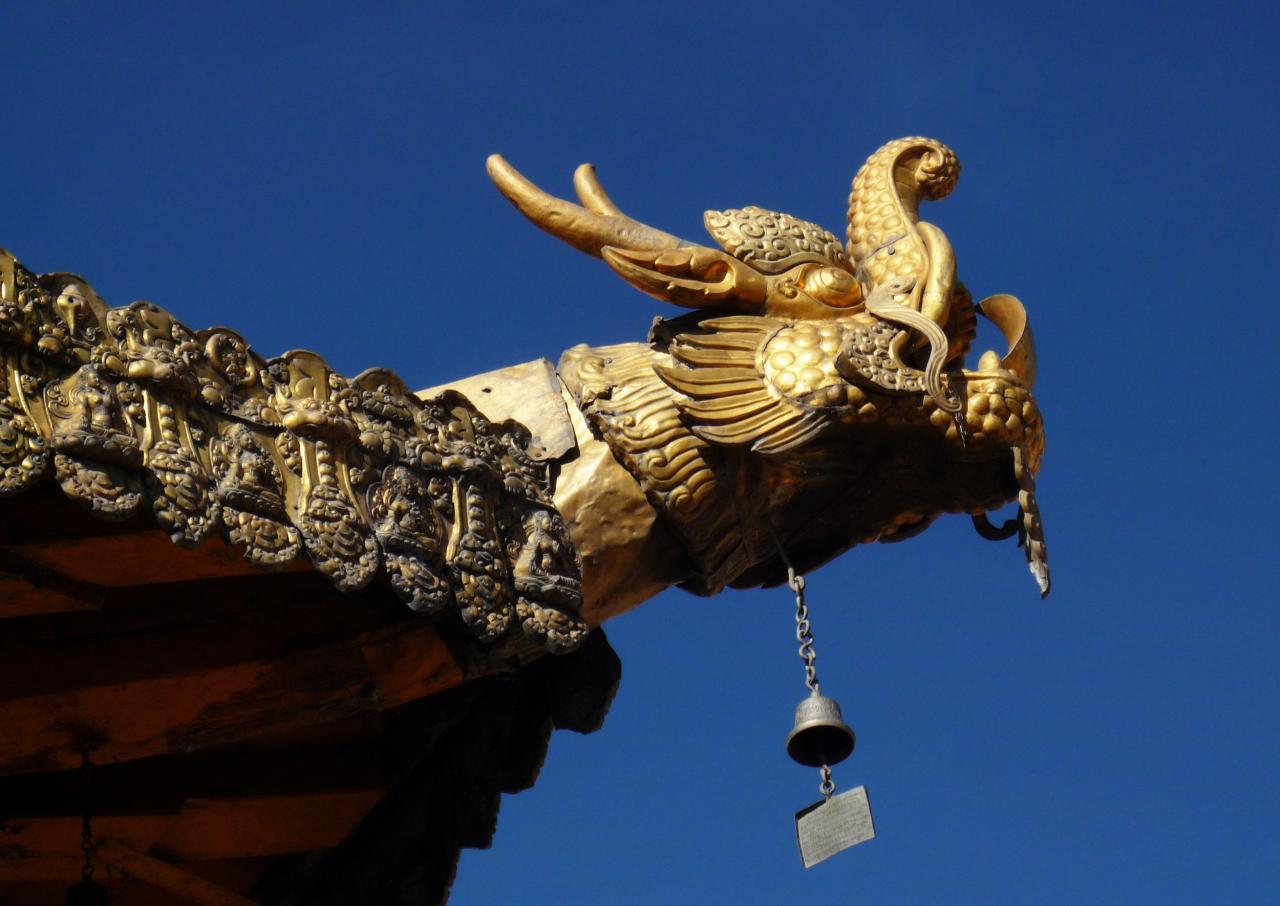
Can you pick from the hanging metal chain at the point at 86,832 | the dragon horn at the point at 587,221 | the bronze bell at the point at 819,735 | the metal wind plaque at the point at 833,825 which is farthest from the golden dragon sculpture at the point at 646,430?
the hanging metal chain at the point at 86,832

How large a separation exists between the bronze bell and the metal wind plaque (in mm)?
183

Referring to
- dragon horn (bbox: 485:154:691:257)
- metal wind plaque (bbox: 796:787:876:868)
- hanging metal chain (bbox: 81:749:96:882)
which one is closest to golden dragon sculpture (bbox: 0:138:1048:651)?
dragon horn (bbox: 485:154:691:257)

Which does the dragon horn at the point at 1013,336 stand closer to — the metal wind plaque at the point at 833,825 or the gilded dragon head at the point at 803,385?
the gilded dragon head at the point at 803,385

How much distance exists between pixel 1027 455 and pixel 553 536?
1.69 m

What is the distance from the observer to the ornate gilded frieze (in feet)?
17.2

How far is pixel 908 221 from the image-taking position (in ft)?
25.6

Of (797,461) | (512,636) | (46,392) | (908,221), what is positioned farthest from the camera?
(908,221)

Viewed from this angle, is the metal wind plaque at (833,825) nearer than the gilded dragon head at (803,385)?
Yes

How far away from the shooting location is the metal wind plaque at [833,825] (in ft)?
22.3

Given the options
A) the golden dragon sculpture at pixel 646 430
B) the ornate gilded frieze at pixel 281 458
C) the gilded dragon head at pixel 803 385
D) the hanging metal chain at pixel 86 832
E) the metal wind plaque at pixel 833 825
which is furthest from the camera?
the gilded dragon head at pixel 803 385

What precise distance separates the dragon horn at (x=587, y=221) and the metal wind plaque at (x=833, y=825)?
1.92 m

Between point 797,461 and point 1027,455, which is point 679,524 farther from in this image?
point 1027,455

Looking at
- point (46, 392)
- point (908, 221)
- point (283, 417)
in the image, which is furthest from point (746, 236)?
point (46, 392)

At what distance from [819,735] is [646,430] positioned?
109 centimetres
